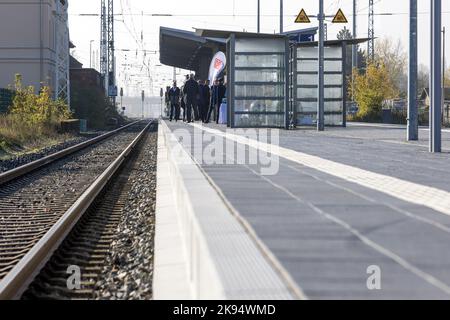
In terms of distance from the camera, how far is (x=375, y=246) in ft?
15.6

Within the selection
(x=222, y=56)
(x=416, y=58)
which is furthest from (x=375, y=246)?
(x=222, y=56)

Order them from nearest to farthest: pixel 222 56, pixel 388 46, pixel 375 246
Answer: pixel 375 246, pixel 222 56, pixel 388 46

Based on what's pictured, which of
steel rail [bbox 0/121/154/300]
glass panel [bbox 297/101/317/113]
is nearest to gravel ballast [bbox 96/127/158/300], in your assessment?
steel rail [bbox 0/121/154/300]

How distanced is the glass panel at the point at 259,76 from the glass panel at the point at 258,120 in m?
1.24

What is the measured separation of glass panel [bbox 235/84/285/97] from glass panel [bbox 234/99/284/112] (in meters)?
0.21

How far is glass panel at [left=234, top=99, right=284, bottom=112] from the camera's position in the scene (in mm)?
27192

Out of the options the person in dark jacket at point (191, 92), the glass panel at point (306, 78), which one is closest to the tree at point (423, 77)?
the glass panel at point (306, 78)

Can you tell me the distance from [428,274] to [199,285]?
116 cm

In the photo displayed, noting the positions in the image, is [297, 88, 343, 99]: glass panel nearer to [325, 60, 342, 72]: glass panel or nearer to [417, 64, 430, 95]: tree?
[325, 60, 342, 72]: glass panel

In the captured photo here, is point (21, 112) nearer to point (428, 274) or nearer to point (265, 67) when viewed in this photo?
point (265, 67)

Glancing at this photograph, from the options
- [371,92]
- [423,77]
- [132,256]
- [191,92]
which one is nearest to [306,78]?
[191,92]

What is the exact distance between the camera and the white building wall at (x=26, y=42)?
58.6 m

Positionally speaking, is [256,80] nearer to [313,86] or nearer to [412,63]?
[313,86]

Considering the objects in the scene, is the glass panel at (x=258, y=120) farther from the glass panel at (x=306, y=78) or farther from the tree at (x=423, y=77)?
the tree at (x=423, y=77)
